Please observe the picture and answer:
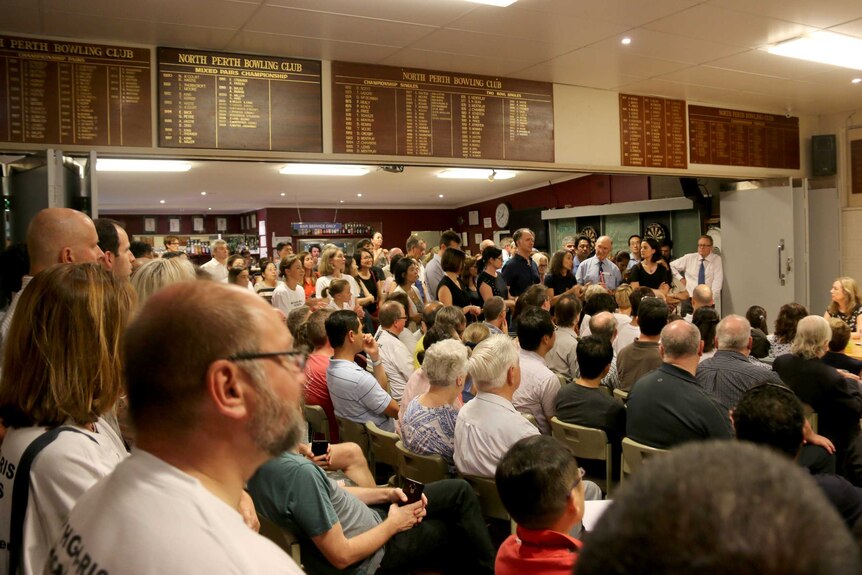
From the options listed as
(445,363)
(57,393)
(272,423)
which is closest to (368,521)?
(445,363)

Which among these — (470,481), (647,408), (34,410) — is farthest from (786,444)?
(34,410)

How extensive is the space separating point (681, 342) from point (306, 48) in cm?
317

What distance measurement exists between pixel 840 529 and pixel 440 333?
3.77m

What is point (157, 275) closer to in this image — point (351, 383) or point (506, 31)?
point (351, 383)

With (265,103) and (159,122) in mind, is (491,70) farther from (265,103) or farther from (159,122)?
(159,122)

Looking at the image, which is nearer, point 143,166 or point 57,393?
point 57,393

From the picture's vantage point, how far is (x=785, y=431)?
85.7 inches

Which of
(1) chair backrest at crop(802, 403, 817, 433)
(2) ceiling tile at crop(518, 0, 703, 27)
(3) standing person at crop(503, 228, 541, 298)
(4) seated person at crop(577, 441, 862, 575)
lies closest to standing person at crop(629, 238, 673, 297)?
(3) standing person at crop(503, 228, 541, 298)

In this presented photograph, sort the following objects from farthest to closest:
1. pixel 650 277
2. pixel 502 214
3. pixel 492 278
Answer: pixel 502 214 → pixel 650 277 → pixel 492 278

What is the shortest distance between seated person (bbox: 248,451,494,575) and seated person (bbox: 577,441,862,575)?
164 centimetres

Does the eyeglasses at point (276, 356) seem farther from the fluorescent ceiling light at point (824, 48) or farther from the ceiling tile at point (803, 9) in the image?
the fluorescent ceiling light at point (824, 48)

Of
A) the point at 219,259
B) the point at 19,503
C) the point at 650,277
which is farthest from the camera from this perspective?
the point at 219,259

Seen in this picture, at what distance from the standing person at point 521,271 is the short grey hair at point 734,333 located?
2.77m

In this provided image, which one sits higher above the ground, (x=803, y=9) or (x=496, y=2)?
(x=803, y=9)
